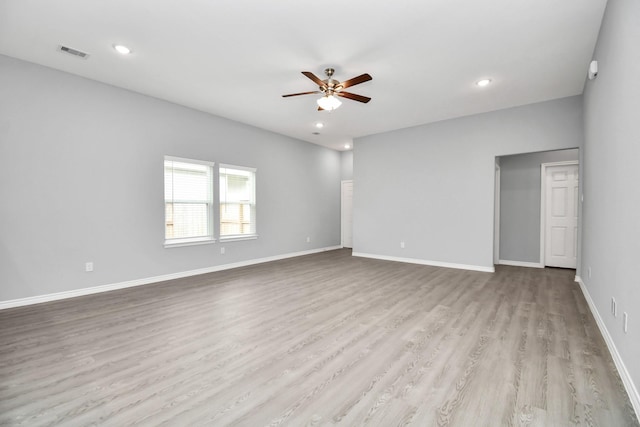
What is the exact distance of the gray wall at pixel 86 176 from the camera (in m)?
3.57

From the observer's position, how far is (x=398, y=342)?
2.62 m

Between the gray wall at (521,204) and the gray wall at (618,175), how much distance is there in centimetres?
288

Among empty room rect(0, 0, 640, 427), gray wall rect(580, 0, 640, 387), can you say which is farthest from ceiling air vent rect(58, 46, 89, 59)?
gray wall rect(580, 0, 640, 387)

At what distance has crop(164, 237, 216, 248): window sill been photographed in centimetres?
497

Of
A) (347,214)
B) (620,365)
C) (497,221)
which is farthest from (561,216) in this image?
(347,214)

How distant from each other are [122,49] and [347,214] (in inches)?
257

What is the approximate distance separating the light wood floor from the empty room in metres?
0.02

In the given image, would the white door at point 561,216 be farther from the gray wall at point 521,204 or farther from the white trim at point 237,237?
the white trim at point 237,237

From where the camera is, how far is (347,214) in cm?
882

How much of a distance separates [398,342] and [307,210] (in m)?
5.35

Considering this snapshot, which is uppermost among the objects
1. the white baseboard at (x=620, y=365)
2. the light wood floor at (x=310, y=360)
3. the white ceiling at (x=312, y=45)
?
the white ceiling at (x=312, y=45)

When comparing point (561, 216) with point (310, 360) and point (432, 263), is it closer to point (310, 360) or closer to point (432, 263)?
point (432, 263)

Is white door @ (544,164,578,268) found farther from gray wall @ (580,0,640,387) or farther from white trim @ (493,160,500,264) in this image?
gray wall @ (580,0,640,387)

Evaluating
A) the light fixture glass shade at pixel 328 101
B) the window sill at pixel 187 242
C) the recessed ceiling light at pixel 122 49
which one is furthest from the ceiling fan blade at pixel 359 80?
the window sill at pixel 187 242
